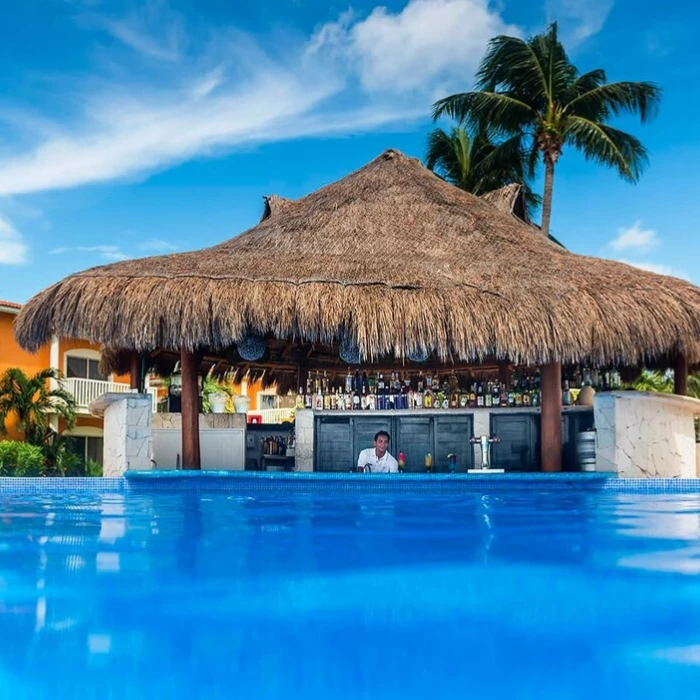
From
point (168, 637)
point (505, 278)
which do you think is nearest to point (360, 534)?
point (168, 637)

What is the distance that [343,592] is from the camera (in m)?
3.30

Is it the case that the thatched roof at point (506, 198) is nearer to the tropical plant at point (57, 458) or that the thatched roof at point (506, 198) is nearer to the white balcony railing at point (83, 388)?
the white balcony railing at point (83, 388)

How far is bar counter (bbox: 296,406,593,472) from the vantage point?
10164 mm

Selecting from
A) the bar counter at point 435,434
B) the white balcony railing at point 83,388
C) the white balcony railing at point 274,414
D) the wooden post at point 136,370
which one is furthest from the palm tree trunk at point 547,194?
the white balcony railing at point 83,388

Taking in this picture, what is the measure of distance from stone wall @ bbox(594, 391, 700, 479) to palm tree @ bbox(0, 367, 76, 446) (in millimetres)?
13296

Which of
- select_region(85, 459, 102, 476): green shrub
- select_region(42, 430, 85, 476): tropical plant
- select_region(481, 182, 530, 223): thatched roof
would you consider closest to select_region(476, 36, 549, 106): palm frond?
select_region(481, 182, 530, 223): thatched roof

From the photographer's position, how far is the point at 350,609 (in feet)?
9.90

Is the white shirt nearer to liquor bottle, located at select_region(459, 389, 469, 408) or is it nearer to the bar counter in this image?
the bar counter

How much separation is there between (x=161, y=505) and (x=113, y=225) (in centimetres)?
1760

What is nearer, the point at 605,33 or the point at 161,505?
the point at 161,505

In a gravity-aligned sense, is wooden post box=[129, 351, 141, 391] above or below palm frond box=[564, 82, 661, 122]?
below

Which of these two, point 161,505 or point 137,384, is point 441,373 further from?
point 161,505

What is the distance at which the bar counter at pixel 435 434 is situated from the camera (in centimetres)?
1016

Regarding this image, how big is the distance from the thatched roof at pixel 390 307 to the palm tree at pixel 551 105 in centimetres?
862
